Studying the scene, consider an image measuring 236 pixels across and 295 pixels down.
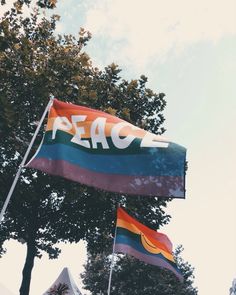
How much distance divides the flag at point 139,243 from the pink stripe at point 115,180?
29.0ft

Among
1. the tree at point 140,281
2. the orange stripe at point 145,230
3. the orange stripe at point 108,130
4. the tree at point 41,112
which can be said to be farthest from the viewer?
the tree at point 140,281

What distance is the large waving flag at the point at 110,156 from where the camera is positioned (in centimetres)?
670

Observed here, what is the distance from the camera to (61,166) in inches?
279

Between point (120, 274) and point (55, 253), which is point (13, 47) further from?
point (120, 274)

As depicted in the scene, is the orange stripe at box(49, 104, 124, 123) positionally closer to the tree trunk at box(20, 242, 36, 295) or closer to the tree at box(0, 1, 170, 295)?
the tree at box(0, 1, 170, 295)

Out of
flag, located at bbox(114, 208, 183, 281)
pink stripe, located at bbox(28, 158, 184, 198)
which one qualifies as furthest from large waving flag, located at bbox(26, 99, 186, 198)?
flag, located at bbox(114, 208, 183, 281)

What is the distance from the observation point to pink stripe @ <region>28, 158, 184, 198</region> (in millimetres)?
6555

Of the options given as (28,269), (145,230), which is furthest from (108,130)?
(28,269)

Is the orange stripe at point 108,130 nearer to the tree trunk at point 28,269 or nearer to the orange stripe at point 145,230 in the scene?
the orange stripe at point 145,230

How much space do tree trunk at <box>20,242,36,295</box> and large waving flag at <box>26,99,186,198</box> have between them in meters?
19.3

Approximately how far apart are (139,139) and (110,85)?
57.0ft

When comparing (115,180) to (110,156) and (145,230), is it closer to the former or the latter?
(110,156)

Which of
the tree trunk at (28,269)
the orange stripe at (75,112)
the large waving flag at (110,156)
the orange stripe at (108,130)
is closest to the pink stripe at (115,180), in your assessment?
the large waving flag at (110,156)

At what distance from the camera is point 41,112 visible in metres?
21.5
